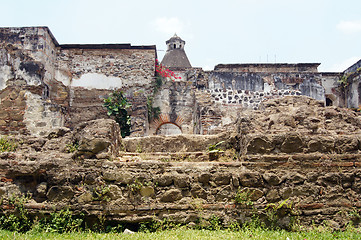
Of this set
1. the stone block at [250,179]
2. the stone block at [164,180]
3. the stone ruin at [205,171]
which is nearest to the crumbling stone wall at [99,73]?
the stone ruin at [205,171]

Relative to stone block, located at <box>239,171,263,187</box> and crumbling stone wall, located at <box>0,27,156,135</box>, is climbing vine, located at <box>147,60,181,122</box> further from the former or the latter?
stone block, located at <box>239,171,263,187</box>

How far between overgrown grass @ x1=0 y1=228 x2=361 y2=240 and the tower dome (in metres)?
25.3

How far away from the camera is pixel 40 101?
10094 millimetres

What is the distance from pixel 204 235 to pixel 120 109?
8063 mm

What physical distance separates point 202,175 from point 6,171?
2.52 metres

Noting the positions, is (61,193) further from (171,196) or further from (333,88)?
(333,88)

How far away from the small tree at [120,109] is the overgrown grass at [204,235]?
710 cm

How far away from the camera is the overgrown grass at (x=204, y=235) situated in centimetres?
378

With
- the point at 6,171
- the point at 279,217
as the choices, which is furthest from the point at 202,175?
the point at 6,171

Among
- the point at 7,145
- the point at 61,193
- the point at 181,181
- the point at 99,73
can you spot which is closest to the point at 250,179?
the point at 181,181

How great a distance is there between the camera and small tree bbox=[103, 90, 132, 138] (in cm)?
1112

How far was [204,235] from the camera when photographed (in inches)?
151

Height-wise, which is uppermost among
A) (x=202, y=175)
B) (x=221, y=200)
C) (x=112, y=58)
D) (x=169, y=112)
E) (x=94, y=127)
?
(x=112, y=58)

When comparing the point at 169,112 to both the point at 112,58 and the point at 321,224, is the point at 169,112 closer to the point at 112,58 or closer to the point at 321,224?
the point at 112,58
